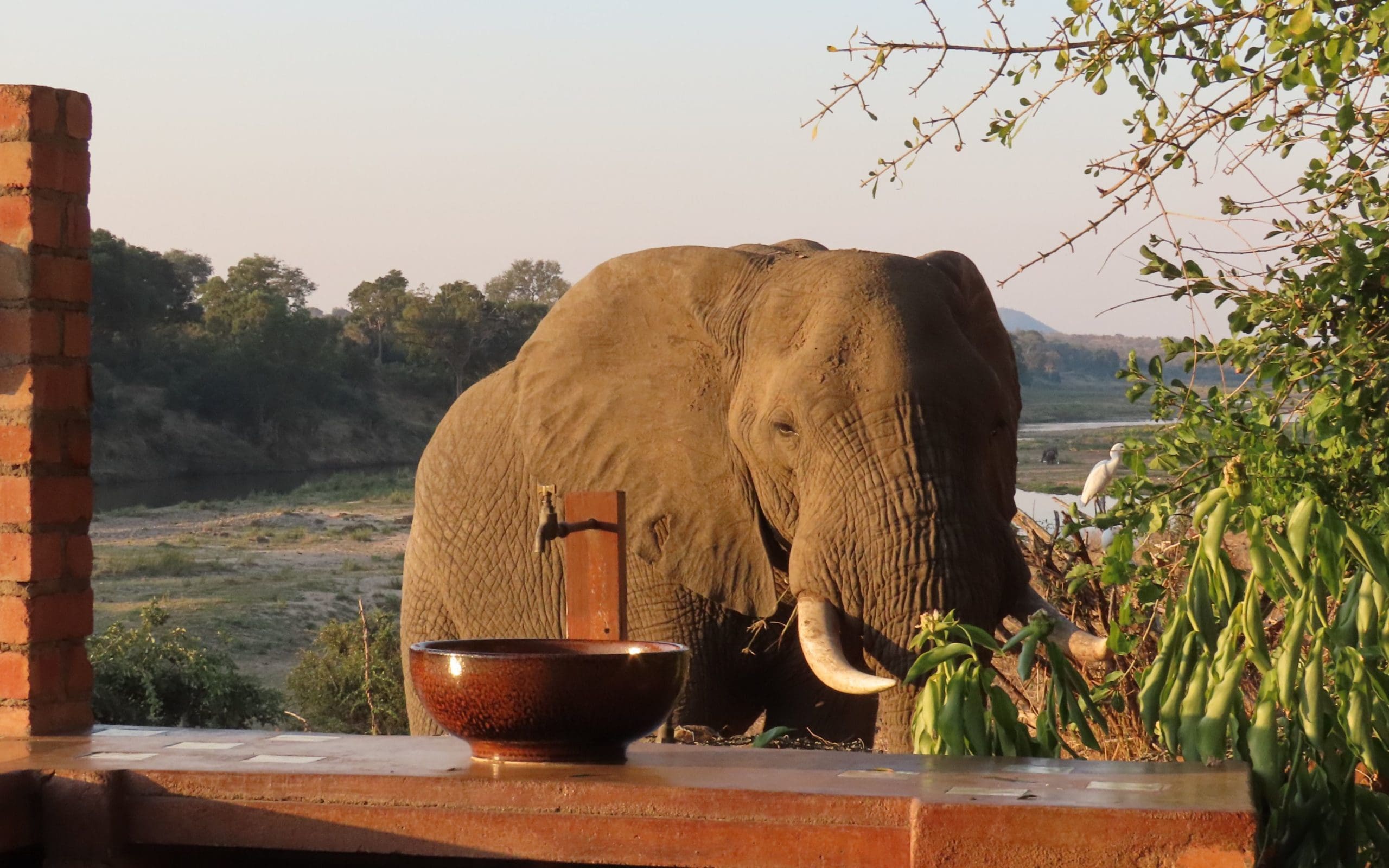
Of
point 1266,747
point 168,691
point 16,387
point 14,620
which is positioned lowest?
point 168,691

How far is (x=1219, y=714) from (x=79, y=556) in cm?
205

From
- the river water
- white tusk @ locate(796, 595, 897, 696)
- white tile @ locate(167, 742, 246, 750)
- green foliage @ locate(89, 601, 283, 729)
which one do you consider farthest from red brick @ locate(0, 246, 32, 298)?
the river water

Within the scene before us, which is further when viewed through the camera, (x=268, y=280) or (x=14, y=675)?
(x=268, y=280)

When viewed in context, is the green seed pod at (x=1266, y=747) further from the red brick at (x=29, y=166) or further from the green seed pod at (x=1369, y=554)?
the red brick at (x=29, y=166)

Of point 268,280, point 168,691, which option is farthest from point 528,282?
point 168,691

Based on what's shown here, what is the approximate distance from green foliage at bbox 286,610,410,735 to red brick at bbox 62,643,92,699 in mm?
7387

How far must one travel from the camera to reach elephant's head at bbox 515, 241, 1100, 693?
16.1 ft

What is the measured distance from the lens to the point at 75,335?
3.30 meters

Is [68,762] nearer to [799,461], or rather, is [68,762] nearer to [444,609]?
[799,461]

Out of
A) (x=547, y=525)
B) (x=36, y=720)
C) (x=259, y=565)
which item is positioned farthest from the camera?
(x=259, y=565)

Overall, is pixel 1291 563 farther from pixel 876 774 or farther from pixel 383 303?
pixel 383 303

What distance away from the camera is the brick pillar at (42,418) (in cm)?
319

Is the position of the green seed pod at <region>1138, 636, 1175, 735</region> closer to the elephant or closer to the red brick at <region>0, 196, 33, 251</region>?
the elephant

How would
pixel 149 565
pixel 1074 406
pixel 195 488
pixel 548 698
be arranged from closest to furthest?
pixel 548 698
pixel 149 565
pixel 195 488
pixel 1074 406
